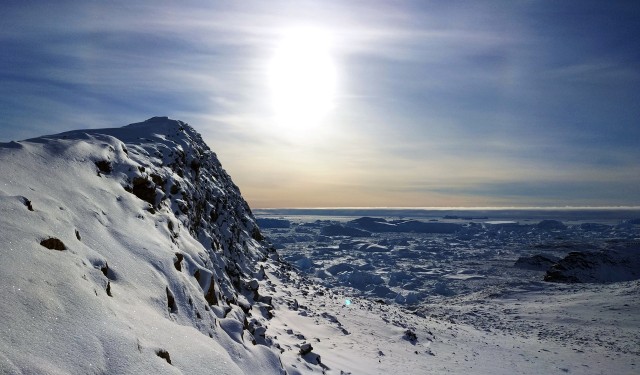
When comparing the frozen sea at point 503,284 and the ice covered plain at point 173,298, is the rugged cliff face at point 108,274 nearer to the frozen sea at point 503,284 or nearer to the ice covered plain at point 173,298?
the ice covered plain at point 173,298

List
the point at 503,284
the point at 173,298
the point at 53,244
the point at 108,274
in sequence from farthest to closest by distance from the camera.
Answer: the point at 503,284
the point at 173,298
the point at 108,274
the point at 53,244

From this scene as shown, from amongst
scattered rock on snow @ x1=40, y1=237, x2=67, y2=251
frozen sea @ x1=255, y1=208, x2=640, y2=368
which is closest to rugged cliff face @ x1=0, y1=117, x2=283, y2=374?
scattered rock on snow @ x1=40, y1=237, x2=67, y2=251

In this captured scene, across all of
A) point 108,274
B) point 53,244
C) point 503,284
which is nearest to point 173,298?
point 108,274

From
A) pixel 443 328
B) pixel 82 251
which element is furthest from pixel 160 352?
pixel 443 328

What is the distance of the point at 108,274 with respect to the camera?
6418mm

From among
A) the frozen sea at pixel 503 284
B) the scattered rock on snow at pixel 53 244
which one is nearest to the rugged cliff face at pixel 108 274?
the scattered rock on snow at pixel 53 244

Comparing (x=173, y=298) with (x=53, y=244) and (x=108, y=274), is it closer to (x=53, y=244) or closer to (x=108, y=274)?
(x=108, y=274)

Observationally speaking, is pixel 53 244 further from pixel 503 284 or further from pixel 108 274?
pixel 503 284

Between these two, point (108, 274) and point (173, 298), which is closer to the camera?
point (108, 274)

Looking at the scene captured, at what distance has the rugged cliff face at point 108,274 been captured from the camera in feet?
14.4

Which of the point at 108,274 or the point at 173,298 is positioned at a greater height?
the point at 108,274

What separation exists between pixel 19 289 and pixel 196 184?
11.7 metres

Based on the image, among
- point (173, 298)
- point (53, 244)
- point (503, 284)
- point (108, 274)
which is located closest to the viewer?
A: point (53, 244)

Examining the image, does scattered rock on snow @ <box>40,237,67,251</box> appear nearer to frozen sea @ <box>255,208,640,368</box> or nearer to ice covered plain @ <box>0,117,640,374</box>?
ice covered plain @ <box>0,117,640,374</box>
